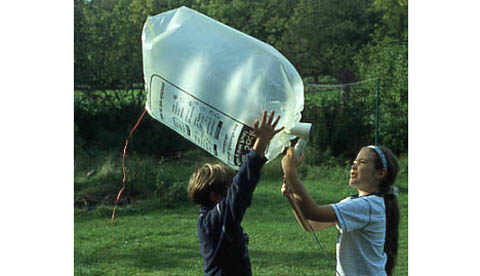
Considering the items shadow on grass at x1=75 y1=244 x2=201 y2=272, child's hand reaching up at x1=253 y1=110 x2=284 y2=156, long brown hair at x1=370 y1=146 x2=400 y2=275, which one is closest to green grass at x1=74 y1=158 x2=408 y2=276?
shadow on grass at x1=75 y1=244 x2=201 y2=272

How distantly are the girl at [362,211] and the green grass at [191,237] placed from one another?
56.8 inches

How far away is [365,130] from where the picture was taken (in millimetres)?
4062

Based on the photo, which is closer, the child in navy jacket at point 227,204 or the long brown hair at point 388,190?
the child in navy jacket at point 227,204

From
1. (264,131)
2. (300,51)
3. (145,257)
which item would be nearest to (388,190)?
(264,131)

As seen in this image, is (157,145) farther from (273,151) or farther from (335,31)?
(273,151)

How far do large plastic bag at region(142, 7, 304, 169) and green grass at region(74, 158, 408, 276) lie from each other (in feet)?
4.98

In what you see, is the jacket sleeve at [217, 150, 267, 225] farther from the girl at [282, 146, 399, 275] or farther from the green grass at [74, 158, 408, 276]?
the green grass at [74, 158, 408, 276]

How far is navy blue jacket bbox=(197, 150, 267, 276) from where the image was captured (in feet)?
4.83

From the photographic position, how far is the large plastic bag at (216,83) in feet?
5.70

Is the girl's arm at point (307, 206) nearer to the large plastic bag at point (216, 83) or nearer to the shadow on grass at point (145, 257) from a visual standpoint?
the large plastic bag at point (216, 83)

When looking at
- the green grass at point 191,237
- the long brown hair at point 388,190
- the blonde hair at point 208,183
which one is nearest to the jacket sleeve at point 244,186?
the blonde hair at point 208,183

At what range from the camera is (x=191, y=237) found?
3.60m

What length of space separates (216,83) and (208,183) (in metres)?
0.37

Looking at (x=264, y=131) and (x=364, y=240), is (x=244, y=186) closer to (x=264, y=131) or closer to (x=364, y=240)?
(x=264, y=131)
